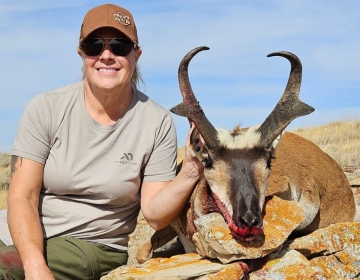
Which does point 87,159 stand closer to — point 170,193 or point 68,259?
point 170,193

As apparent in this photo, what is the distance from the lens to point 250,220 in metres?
4.92

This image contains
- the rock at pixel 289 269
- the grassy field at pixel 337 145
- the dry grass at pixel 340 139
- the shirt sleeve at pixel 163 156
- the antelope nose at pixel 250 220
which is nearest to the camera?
the antelope nose at pixel 250 220

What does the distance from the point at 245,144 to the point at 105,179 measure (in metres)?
1.50

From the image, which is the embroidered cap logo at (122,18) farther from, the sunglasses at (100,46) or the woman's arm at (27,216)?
the woman's arm at (27,216)

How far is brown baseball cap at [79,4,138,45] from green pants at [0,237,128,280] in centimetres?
209

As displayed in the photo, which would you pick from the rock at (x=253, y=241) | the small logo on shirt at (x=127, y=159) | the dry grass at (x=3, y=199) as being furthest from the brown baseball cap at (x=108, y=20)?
the dry grass at (x=3, y=199)

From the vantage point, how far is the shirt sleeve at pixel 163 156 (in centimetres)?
636

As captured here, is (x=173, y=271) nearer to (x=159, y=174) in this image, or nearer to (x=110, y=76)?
(x=159, y=174)

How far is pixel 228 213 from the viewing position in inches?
209

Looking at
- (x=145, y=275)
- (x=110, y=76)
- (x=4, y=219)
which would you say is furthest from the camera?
(x=4, y=219)

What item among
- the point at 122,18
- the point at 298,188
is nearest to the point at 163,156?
the point at 122,18

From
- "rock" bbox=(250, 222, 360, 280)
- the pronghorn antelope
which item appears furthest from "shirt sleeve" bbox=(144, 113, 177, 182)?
"rock" bbox=(250, 222, 360, 280)

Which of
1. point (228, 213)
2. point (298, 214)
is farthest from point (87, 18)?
point (298, 214)

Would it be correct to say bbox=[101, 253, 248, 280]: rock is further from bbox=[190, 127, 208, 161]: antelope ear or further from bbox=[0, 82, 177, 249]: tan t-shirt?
bbox=[190, 127, 208, 161]: antelope ear
